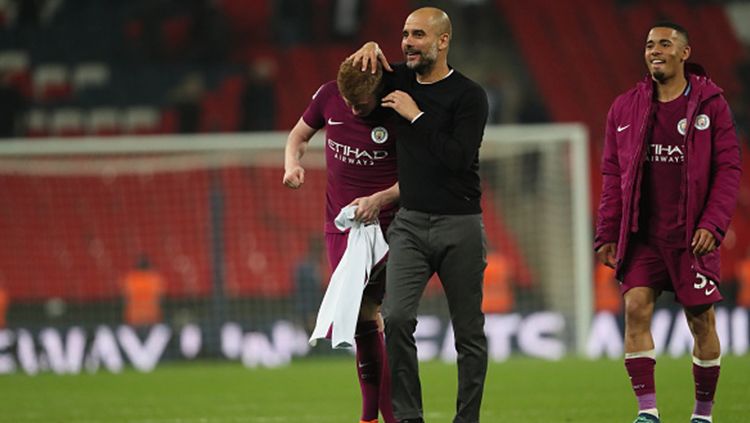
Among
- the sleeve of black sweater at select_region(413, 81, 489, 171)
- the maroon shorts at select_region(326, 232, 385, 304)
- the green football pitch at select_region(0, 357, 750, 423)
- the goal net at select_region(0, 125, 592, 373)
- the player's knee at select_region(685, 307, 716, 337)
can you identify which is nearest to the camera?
the sleeve of black sweater at select_region(413, 81, 489, 171)

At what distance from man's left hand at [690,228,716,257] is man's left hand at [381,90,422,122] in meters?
1.36

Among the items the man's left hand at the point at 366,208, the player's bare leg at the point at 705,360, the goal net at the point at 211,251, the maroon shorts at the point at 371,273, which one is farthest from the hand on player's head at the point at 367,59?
the goal net at the point at 211,251

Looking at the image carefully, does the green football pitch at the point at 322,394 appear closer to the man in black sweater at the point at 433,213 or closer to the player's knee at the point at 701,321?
the player's knee at the point at 701,321

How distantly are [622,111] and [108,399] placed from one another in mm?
4614

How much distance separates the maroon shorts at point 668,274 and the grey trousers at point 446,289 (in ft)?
2.53

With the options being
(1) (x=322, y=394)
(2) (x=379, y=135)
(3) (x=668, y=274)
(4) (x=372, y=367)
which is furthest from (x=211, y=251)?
(3) (x=668, y=274)

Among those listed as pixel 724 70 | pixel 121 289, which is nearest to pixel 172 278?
pixel 121 289

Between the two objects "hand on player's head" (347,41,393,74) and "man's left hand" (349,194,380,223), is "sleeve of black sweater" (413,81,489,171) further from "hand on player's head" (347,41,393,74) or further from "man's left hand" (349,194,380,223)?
"man's left hand" (349,194,380,223)

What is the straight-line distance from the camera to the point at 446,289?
612 cm

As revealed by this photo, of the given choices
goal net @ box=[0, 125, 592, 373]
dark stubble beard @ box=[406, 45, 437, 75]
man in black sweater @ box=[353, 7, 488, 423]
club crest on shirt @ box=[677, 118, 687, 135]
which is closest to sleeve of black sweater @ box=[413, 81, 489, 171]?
man in black sweater @ box=[353, 7, 488, 423]

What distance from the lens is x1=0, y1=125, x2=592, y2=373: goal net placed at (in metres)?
13.8

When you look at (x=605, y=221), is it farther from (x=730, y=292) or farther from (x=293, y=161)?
(x=730, y=292)

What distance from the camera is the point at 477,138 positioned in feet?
19.4

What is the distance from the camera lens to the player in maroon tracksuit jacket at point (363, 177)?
6.33 m
